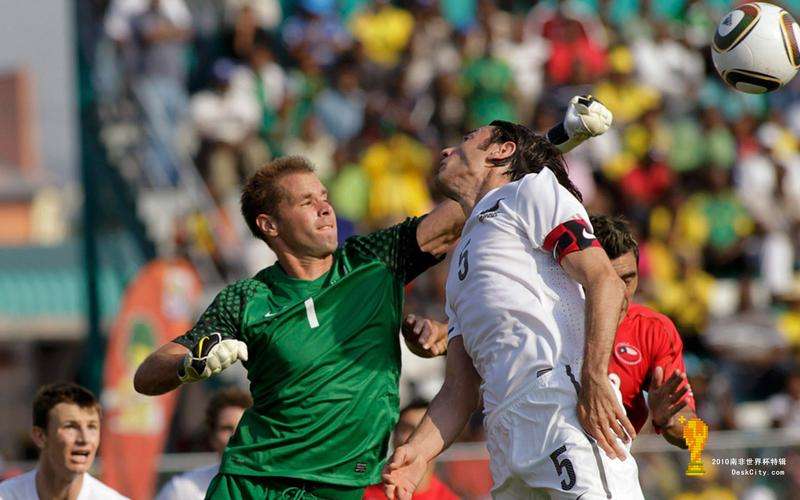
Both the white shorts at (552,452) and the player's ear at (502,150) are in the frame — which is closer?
the white shorts at (552,452)

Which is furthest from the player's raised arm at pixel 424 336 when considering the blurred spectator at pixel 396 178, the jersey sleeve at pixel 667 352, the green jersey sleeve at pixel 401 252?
the blurred spectator at pixel 396 178

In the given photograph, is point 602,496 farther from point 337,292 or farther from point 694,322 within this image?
point 694,322

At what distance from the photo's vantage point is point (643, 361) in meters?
6.14

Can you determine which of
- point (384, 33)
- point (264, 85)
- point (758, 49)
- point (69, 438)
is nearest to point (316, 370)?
point (69, 438)

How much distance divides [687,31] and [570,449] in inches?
509

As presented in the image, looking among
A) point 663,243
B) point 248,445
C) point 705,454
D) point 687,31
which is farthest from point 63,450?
point 687,31

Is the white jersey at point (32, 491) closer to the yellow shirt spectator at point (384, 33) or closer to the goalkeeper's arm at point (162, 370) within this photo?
the goalkeeper's arm at point (162, 370)

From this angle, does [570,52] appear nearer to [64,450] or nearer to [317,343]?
[64,450]

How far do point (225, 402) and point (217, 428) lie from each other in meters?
0.16

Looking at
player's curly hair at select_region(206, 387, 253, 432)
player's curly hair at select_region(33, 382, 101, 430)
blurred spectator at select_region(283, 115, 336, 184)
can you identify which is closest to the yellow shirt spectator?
blurred spectator at select_region(283, 115, 336, 184)

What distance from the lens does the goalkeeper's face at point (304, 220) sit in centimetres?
→ 608

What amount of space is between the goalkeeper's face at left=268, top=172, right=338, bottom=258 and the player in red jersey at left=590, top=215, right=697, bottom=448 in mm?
1246

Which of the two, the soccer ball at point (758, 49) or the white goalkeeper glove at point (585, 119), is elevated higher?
the white goalkeeper glove at point (585, 119)

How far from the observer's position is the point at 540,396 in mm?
5172
